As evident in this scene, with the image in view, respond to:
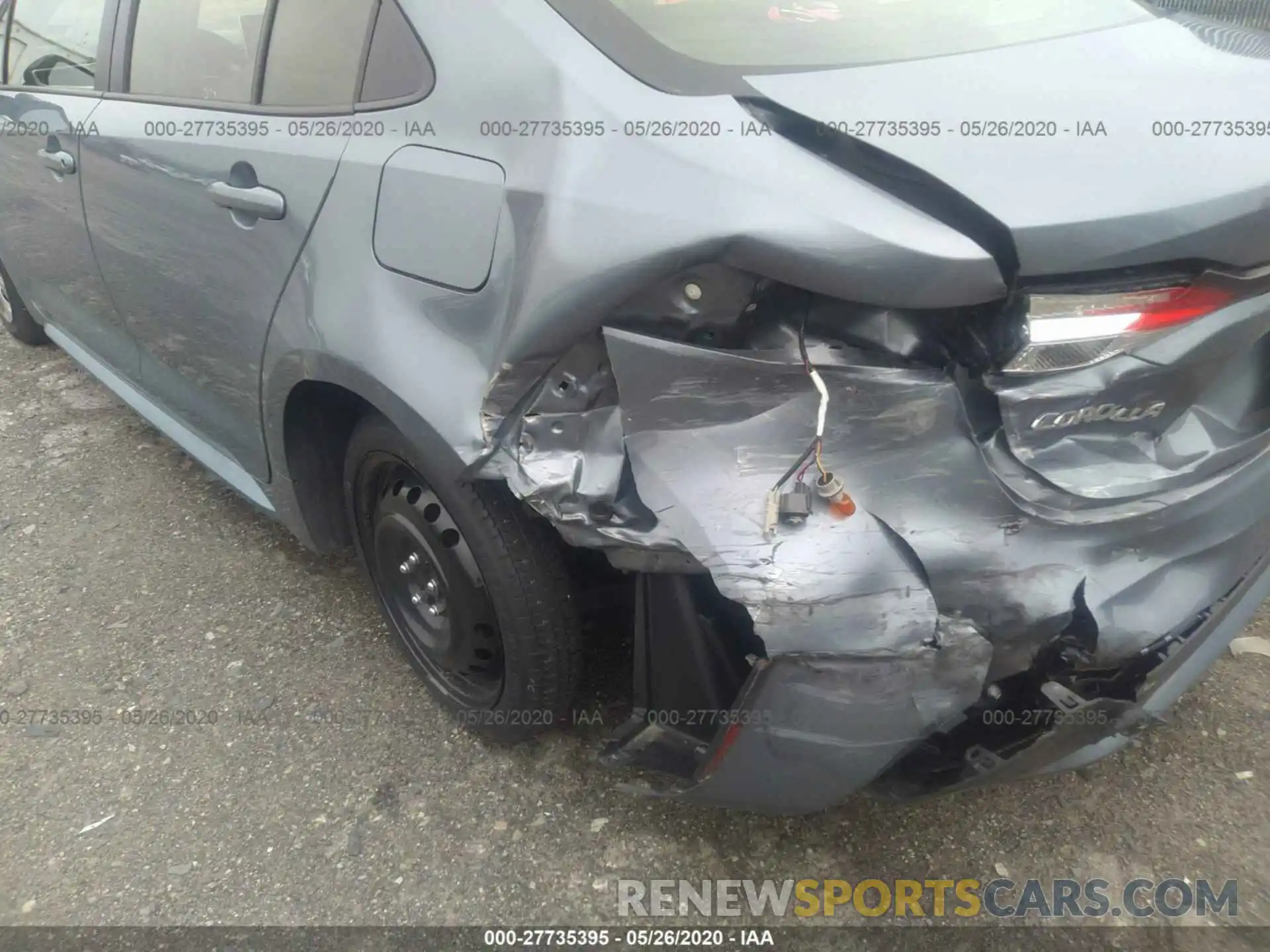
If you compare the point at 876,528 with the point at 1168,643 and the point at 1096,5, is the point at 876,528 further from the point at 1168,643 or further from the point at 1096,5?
the point at 1096,5

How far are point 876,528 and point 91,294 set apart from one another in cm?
284

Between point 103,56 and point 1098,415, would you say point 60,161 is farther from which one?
point 1098,415

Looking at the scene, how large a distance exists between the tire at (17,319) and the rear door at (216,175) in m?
2.02

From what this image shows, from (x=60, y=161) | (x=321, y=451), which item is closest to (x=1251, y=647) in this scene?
(x=321, y=451)

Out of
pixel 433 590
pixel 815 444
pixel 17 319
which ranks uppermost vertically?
pixel 815 444

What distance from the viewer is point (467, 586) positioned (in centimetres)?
193

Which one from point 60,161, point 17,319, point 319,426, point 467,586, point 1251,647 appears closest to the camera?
point 467,586

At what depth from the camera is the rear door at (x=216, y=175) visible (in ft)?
6.30

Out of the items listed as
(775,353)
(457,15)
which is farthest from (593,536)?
(457,15)

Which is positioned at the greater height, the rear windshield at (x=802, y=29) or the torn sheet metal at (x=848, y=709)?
the rear windshield at (x=802, y=29)

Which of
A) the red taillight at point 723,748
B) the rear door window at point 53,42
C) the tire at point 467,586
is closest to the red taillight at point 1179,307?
the red taillight at point 723,748

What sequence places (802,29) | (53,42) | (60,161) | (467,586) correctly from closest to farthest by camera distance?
(802,29) < (467,586) < (60,161) < (53,42)

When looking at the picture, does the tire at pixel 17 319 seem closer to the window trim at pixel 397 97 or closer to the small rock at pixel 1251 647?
the window trim at pixel 397 97

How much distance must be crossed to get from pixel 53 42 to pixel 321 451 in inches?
78.7
